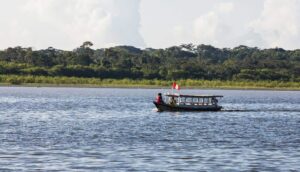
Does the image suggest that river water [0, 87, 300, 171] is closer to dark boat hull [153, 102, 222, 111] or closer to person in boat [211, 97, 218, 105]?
dark boat hull [153, 102, 222, 111]

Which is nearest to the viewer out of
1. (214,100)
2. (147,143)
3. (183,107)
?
(147,143)

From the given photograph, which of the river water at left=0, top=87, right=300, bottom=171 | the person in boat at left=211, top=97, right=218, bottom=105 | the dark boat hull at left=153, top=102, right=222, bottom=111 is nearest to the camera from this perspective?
the river water at left=0, top=87, right=300, bottom=171

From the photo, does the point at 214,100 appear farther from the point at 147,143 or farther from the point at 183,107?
the point at 147,143

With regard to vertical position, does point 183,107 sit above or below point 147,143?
above

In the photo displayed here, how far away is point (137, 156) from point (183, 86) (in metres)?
152

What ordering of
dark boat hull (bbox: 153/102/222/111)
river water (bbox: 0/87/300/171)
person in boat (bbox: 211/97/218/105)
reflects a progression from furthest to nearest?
person in boat (bbox: 211/97/218/105) → dark boat hull (bbox: 153/102/222/111) → river water (bbox: 0/87/300/171)

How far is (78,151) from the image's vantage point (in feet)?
152

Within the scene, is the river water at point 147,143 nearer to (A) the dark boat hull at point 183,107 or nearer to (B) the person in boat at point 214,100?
(A) the dark boat hull at point 183,107

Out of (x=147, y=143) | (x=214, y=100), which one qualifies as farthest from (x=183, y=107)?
(x=147, y=143)

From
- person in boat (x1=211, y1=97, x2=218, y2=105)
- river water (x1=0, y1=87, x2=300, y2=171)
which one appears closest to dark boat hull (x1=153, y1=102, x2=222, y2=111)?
person in boat (x1=211, y1=97, x2=218, y2=105)

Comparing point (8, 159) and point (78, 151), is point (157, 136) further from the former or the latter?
point (8, 159)

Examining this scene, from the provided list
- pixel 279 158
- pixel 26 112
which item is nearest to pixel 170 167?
pixel 279 158

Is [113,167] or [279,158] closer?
[113,167]

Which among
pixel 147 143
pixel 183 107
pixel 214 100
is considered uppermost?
pixel 214 100
